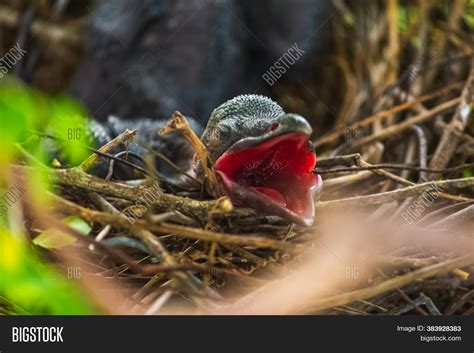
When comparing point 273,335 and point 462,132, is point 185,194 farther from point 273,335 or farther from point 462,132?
point 462,132

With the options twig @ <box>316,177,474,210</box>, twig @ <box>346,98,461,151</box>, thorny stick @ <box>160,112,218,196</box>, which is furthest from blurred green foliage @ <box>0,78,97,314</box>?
twig @ <box>346,98,461,151</box>

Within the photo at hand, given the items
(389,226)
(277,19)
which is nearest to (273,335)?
(389,226)

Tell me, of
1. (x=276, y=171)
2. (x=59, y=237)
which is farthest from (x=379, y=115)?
(x=59, y=237)

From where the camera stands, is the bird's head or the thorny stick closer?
the bird's head

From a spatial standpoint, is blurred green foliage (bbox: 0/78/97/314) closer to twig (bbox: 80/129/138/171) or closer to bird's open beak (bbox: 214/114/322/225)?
twig (bbox: 80/129/138/171)

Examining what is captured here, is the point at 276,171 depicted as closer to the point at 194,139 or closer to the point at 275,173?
the point at 275,173

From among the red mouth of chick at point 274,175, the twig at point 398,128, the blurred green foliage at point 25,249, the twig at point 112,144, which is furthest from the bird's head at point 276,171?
the twig at point 398,128
